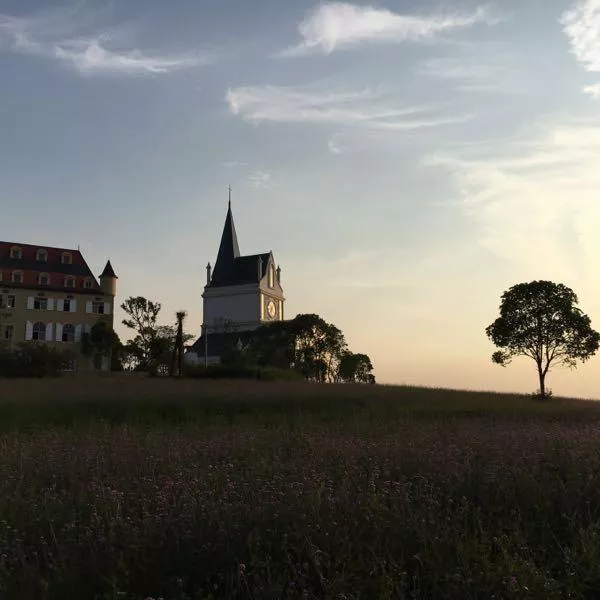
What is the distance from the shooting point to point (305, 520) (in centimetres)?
466

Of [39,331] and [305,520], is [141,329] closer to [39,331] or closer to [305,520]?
[39,331]

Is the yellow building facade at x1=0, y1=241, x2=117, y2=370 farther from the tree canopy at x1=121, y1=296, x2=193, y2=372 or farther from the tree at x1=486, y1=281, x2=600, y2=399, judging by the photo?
the tree at x1=486, y1=281, x2=600, y2=399

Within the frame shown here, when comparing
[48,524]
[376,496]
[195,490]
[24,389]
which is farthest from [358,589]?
[24,389]

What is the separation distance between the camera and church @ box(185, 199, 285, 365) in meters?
89.4

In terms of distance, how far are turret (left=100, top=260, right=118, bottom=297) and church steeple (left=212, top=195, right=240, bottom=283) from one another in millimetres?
30192

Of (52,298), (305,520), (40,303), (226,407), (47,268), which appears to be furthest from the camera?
(47,268)

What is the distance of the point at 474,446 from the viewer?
812 cm

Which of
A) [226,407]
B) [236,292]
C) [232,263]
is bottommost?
[226,407]

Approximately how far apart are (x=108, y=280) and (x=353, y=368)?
28.1m

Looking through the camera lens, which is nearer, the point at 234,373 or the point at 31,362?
the point at 234,373

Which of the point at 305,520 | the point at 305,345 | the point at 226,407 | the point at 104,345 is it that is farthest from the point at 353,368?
the point at 305,520

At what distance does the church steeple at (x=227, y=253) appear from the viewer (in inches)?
3711

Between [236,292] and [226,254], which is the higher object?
[226,254]

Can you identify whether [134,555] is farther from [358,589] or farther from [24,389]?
[24,389]
